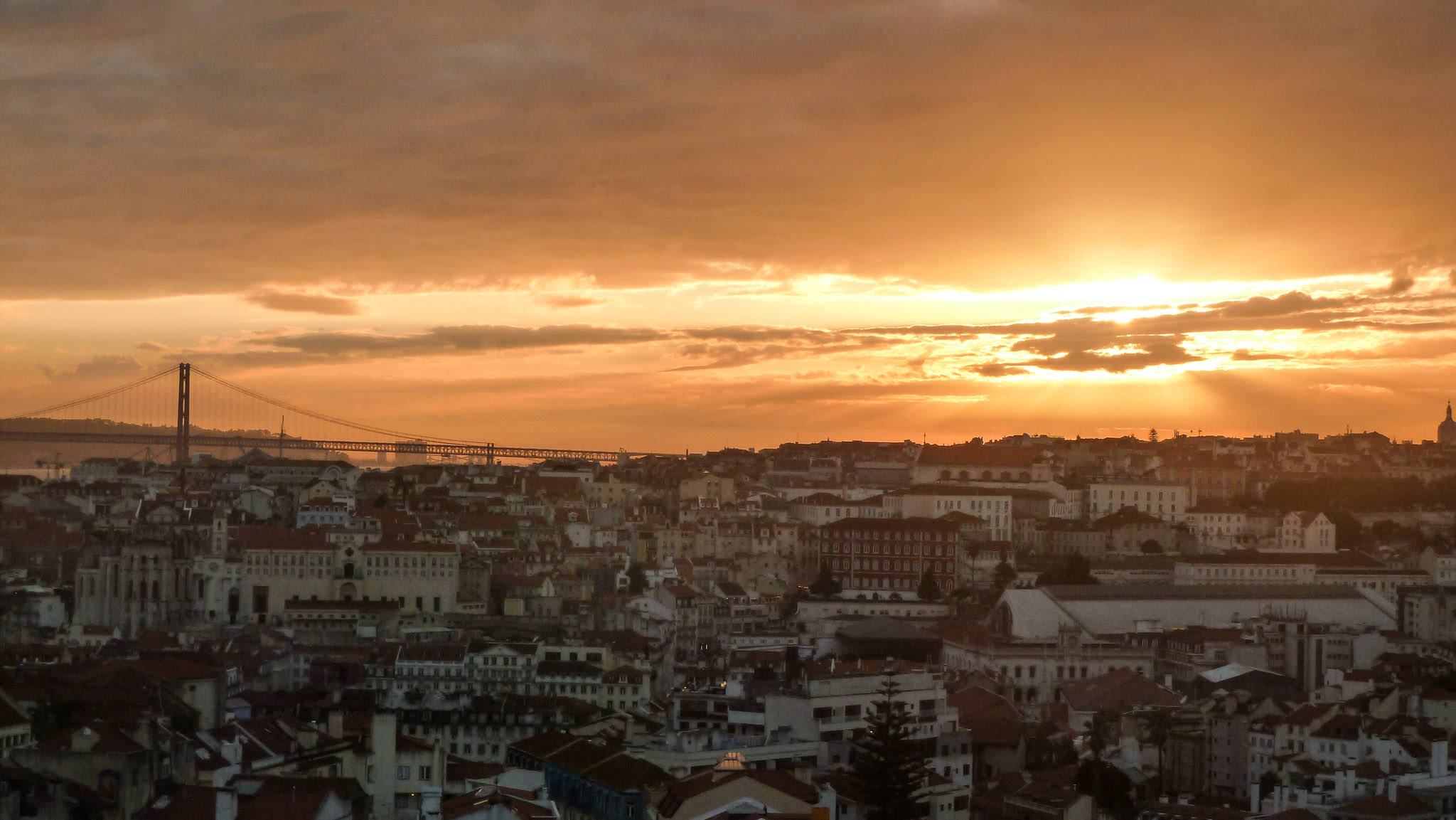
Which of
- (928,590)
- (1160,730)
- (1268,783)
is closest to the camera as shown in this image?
(1268,783)

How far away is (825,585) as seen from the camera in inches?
2512

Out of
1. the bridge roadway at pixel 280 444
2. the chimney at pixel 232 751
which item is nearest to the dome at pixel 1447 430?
the bridge roadway at pixel 280 444

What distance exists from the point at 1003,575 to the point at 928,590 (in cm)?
398

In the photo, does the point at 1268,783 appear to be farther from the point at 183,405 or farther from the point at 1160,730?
the point at 183,405

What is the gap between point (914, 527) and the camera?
6862 centimetres

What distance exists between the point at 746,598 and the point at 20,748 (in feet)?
124

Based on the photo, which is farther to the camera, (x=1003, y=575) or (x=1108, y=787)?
(x=1003, y=575)

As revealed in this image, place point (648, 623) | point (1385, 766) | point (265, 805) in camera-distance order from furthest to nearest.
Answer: point (648, 623) < point (1385, 766) < point (265, 805)

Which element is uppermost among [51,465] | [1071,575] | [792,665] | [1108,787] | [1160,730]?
[51,465]

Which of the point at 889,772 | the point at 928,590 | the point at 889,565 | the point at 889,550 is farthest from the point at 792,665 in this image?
the point at 889,550

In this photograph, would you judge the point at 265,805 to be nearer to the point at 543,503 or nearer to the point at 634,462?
→ the point at 543,503

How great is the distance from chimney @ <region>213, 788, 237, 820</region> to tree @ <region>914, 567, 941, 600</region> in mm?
43030

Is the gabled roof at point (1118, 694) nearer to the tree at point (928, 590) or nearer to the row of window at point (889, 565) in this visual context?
the tree at point (928, 590)

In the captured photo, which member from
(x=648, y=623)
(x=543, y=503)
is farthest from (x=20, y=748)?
(x=543, y=503)
